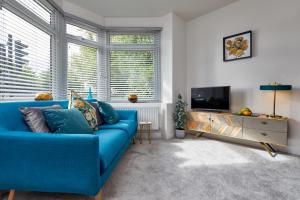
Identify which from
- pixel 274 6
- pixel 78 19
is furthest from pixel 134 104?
pixel 274 6

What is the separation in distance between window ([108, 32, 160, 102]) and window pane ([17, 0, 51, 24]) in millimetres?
1316

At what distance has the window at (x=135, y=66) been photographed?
152 inches

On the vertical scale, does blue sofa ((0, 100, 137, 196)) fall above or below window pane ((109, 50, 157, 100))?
below

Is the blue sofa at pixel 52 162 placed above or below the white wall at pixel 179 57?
below

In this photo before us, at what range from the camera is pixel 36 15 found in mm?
2467

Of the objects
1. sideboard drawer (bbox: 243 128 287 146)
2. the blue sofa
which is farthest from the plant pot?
the blue sofa

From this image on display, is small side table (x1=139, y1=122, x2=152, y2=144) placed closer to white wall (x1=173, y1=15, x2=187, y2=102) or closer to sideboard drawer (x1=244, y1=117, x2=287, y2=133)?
white wall (x1=173, y1=15, x2=187, y2=102)

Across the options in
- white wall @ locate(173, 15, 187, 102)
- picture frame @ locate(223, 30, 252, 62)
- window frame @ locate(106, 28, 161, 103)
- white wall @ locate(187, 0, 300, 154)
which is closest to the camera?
white wall @ locate(187, 0, 300, 154)

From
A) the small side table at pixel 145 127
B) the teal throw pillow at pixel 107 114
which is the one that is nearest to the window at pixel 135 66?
the small side table at pixel 145 127

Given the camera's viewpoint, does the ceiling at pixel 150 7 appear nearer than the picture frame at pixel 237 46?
No

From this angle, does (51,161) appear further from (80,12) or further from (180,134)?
(80,12)

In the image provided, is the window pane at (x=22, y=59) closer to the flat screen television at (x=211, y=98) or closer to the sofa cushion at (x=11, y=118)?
the sofa cushion at (x=11, y=118)

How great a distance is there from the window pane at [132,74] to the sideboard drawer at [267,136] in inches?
78.2

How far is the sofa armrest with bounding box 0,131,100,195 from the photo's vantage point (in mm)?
Result: 1193
